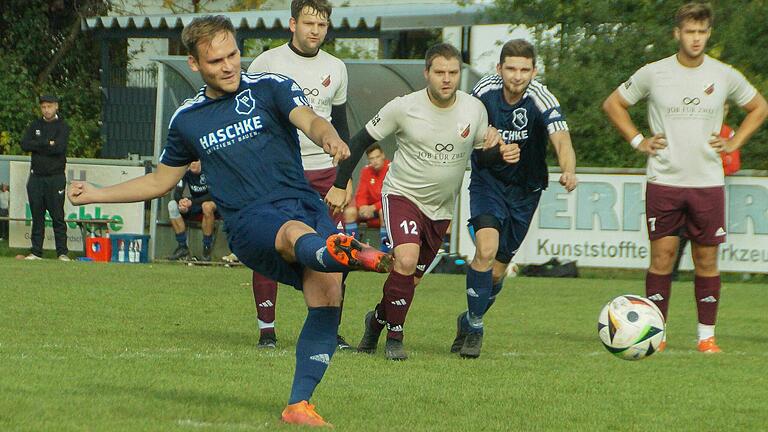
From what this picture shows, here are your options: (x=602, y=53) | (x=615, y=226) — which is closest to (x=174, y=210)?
(x=615, y=226)

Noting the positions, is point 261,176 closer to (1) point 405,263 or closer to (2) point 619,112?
(1) point 405,263

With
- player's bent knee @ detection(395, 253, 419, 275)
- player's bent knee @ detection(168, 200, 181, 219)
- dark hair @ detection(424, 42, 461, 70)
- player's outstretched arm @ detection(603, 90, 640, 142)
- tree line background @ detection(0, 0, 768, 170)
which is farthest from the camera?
tree line background @ detection(0, 0, 768, 170)

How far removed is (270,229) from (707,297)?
15.2 ft

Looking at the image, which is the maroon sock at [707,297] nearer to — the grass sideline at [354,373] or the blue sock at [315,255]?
the grass sideline at [354,373]

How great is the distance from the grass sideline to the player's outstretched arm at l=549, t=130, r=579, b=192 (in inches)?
44.3

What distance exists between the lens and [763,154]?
20828mm

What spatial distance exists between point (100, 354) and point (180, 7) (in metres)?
26.3

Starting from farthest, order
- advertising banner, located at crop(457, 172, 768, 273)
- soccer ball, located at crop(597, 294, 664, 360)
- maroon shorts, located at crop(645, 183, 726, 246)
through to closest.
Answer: advertising banner, located at crop(457, 172, 768, 273) → maroon shorts, located at crop(645, 183, 726, 246) → soccer ball, located at crop(597, 294, 664, 360)

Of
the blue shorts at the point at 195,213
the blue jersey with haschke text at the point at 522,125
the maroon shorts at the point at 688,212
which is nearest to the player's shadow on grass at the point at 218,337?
the blue jersey with haschke text at the point at 522,125

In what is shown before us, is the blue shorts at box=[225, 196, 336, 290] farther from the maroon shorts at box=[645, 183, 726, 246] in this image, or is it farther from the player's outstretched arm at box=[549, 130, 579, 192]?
the maroon shorts at box=[645, 183, 726, 246]

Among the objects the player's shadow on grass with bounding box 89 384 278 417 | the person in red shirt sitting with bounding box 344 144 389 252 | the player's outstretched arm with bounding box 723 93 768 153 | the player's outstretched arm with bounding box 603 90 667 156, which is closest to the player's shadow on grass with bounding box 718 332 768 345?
the player's outstretched arm with bounding box 723 93 768 153

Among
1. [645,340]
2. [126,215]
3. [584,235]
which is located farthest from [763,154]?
[645,340]

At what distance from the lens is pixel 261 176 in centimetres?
624

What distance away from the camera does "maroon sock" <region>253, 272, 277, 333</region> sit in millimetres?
9148
